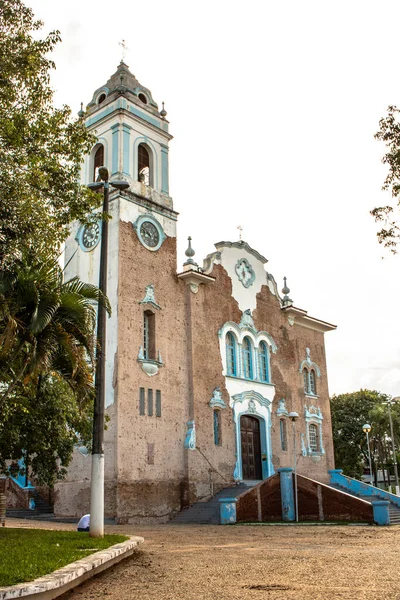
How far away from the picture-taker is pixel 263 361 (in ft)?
101

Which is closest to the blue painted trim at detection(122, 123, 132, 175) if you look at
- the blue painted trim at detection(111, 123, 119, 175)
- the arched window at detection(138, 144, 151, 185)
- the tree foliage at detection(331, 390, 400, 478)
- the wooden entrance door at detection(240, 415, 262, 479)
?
the blue painted trim at detection(111, 123, 119, 175)

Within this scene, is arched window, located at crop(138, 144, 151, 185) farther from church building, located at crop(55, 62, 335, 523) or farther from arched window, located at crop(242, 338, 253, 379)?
arched window, located at crop(242, 338, 253, 379)

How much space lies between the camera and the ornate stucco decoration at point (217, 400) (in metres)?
26.6

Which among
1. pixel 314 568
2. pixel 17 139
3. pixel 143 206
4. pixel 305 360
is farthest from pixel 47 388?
pixel 305 360

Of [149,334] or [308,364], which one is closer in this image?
[149,334]

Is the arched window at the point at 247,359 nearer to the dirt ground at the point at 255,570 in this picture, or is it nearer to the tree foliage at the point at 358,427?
the dirt ground at the point at 255,570

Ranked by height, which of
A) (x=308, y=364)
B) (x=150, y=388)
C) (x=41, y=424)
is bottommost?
(x=41, y=424)

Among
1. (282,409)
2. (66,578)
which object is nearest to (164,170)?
(282,409)

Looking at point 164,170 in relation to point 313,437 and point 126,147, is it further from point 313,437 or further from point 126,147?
point 313,437

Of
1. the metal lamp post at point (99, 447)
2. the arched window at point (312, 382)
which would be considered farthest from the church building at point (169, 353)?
the metal lamp post at point (99, 447)

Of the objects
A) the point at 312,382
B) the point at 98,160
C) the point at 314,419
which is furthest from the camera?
the point at 312,382

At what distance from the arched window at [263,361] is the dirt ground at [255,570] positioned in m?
15.1

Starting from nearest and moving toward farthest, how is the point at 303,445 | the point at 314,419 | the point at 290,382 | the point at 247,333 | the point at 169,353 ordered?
the point at 169,353, the point at 247,333, the point at 303,445, the point at 290,382, the point at 314,419

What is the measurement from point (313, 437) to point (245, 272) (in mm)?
9724
